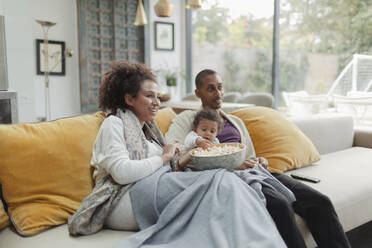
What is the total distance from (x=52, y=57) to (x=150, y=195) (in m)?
3.87

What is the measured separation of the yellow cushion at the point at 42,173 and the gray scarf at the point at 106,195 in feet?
0.38

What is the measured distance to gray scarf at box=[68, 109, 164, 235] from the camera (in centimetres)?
141

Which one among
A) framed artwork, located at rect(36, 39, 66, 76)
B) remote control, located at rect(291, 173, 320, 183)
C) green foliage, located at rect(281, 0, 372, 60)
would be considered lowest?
remote control, located at rect(291, 173, 320, 183)

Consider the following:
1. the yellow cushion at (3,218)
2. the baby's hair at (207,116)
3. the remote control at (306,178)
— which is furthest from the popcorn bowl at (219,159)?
the yellow cushion at (3,218)

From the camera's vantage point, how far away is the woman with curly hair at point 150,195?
1.29m

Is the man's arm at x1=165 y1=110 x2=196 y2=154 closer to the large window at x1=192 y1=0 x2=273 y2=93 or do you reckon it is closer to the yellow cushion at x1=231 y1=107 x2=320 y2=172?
the yellow cushion at x1=231 y1=107 x2=320 y2=172

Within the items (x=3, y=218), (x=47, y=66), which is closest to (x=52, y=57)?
(x=47, y=66)

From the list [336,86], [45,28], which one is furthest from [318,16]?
[45,28]

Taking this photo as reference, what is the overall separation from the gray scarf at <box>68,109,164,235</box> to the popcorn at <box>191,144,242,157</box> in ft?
0.87

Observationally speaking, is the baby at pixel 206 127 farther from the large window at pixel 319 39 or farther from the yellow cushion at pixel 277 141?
the large window at pixel 319 39

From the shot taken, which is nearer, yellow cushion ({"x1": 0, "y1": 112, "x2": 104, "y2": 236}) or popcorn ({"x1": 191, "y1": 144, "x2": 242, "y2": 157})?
yellow cushion ({"x1": 0, "y1": 112, "x2": 104, "y2": 236})

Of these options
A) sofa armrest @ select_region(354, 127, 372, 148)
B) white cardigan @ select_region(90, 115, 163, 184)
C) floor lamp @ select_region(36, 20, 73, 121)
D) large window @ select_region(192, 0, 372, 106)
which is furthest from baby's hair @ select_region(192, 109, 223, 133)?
floor lamp @ select_region(36, 20, 73, 121)

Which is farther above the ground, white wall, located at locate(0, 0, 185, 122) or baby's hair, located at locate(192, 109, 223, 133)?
white wall, located at locate(0, 0, 185, 122)

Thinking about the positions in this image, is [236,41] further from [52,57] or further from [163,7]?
[52,57]
